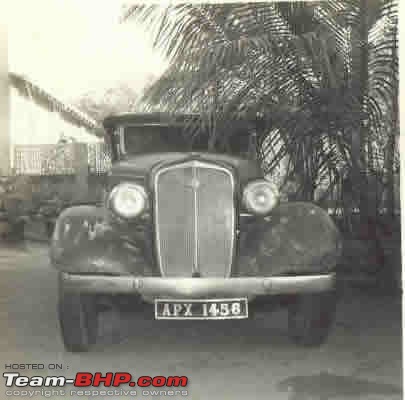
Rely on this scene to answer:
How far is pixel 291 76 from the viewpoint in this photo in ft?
9.55

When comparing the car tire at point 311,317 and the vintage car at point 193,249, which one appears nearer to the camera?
the vintage car at point 193,249

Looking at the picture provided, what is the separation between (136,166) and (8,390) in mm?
1253

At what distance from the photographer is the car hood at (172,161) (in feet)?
8.49

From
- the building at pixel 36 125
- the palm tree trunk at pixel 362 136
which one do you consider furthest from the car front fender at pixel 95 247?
the palm tree trunk at pixel 362 136

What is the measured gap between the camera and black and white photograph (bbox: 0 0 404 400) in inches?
95.6

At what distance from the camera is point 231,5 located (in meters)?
2.84

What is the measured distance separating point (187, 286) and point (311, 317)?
691 mm

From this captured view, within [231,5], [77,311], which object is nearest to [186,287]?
[77,311]

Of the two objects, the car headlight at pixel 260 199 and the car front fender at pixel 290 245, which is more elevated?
the car headlight at pixel 260 199

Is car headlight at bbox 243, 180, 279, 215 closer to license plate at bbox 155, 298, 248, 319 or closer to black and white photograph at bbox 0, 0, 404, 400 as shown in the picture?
black and white photograph at bbox 0, 0, 404, 400

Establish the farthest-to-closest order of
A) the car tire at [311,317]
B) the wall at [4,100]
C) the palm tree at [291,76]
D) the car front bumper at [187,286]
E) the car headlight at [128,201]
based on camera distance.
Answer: the palm tree at [291,76], the wall at [4,100], the car tire at [311,317], the car headlight at [128,201], the car front bumper at [187,286]

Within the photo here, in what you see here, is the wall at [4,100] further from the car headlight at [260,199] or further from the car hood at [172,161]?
the car headlight at [260,199]

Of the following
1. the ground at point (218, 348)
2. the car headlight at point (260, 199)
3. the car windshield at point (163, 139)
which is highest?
the car windshield at point (163, 139)

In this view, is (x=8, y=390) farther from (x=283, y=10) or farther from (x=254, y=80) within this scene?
(x=283, y=10)
